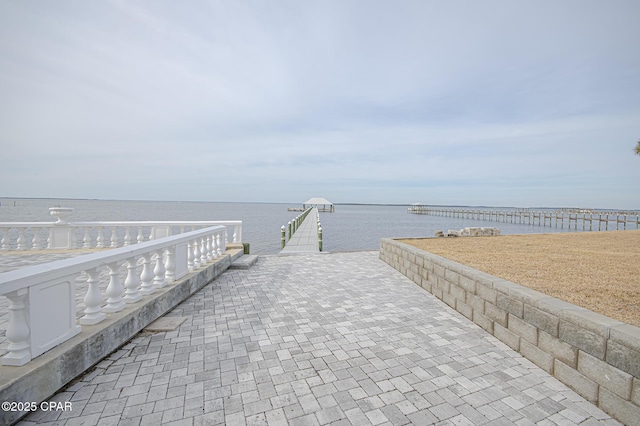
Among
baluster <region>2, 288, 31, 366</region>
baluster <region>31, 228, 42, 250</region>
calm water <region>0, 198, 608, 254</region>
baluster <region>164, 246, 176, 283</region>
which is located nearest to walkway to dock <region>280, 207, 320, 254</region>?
calm water <region>0, 198, 608, 254</region>

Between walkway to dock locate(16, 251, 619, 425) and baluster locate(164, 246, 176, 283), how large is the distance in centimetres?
52

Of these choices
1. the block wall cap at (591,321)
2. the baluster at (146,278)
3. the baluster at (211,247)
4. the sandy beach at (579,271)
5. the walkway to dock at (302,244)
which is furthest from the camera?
the walkway to dock at (302,244)

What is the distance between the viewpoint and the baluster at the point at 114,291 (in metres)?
3.61

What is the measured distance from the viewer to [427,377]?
3.08 meters

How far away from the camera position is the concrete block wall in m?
2.48

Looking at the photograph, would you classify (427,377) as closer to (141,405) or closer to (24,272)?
(141,405)

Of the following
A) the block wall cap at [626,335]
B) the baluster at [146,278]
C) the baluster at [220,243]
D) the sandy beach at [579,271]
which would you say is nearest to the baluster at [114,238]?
the baluster at [220,243]

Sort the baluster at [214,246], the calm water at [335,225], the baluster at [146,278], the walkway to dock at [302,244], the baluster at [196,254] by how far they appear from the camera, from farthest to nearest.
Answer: the calm water at [335,225], the walkway to dock at [302,244], the baluster at [214,246], the baluster at [196,254], the baluster at [146,278]

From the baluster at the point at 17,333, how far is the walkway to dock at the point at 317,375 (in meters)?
0.47

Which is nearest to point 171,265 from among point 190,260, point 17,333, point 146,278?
point 146,278

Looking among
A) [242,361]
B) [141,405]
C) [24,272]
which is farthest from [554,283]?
[24,272]

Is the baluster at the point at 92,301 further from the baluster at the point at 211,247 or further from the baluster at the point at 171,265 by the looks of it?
the baluster at the point at 211,247

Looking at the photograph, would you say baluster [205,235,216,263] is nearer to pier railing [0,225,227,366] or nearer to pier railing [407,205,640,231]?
pier railing [0,225,227,366]

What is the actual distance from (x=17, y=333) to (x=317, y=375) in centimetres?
257
